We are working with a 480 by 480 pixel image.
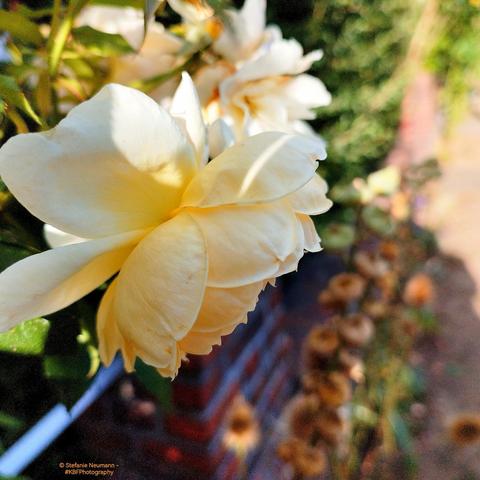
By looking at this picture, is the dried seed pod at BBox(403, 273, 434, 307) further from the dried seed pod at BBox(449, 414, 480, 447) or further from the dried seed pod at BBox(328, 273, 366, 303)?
the dried seed pod at BBox(328, 273, 366, 303)

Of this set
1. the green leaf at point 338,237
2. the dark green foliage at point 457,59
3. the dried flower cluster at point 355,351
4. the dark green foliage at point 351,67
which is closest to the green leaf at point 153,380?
the dried flower cluster at point 355,351

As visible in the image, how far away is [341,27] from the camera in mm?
2236

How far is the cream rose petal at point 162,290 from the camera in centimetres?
28

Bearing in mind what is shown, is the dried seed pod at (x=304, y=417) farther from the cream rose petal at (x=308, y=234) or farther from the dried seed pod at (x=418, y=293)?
the cream rose petal at (x=308, y=234)

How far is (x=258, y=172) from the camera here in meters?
0.29

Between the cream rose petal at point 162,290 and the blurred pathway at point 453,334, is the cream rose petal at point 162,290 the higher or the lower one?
the higher one

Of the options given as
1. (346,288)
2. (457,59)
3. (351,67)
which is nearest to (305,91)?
(346,288)

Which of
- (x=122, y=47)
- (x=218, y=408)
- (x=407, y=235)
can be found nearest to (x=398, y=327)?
(x=407, y=235)

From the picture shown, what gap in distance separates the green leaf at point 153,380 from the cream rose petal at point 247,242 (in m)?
0.20

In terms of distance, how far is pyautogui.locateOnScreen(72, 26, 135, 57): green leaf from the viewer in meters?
0.39

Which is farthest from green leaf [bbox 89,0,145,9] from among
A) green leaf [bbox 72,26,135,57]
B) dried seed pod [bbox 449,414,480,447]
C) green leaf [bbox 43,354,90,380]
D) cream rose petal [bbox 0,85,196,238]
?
dried seed pod [bbox 449,414,480,447]

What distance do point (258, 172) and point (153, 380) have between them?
26cm

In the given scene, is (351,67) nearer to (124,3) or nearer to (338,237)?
(338,237)

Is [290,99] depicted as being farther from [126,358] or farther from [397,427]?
[397,427]
